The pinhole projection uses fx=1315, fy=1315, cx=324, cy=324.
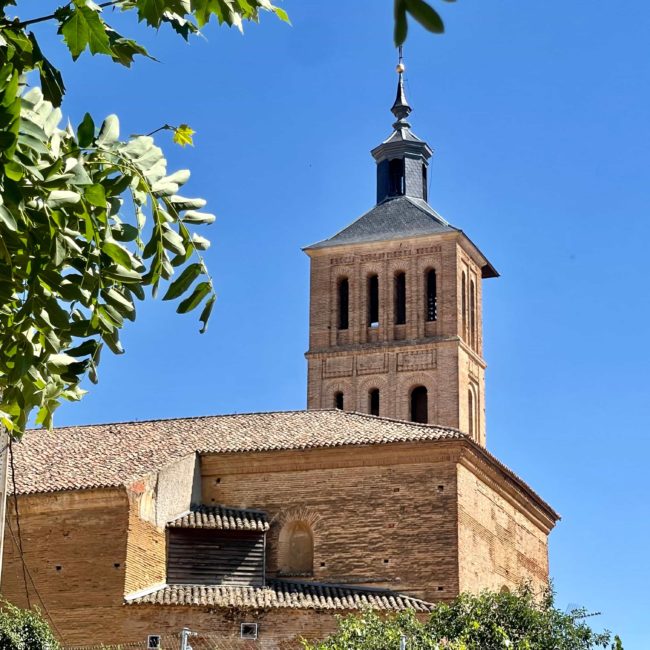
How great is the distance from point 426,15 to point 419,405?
36.0 m

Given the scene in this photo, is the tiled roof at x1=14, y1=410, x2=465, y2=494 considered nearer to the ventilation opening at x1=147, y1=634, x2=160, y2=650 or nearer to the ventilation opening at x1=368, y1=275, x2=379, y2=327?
the ventilation opening at x1=147, y1=634, x2=160, y2=650

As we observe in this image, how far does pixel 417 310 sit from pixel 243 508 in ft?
53.2

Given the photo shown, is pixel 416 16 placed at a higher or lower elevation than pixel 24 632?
lower

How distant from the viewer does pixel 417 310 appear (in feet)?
128

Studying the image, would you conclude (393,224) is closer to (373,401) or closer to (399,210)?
(399,210)

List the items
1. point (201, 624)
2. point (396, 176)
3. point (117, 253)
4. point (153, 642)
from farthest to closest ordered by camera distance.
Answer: point (396, 176), point (201, 624), point (153, 642), point (117, 253)

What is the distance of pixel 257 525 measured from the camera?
23484 mm

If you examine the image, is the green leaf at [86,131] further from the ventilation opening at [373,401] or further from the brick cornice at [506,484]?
the ventilation opening at [373,401]

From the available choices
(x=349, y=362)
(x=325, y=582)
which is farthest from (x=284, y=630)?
(x=349, y=362)

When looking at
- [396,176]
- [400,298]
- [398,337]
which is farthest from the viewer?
[396,176]

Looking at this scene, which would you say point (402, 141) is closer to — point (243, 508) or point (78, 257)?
point (243, 508)

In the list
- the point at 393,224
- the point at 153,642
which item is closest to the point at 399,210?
the point at 393,224

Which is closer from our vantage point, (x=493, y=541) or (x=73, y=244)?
(x=73, y=244)

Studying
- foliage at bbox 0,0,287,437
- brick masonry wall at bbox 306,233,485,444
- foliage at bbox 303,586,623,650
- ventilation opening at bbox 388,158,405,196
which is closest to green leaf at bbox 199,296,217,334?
foliage at bbox 0,0,287,437
